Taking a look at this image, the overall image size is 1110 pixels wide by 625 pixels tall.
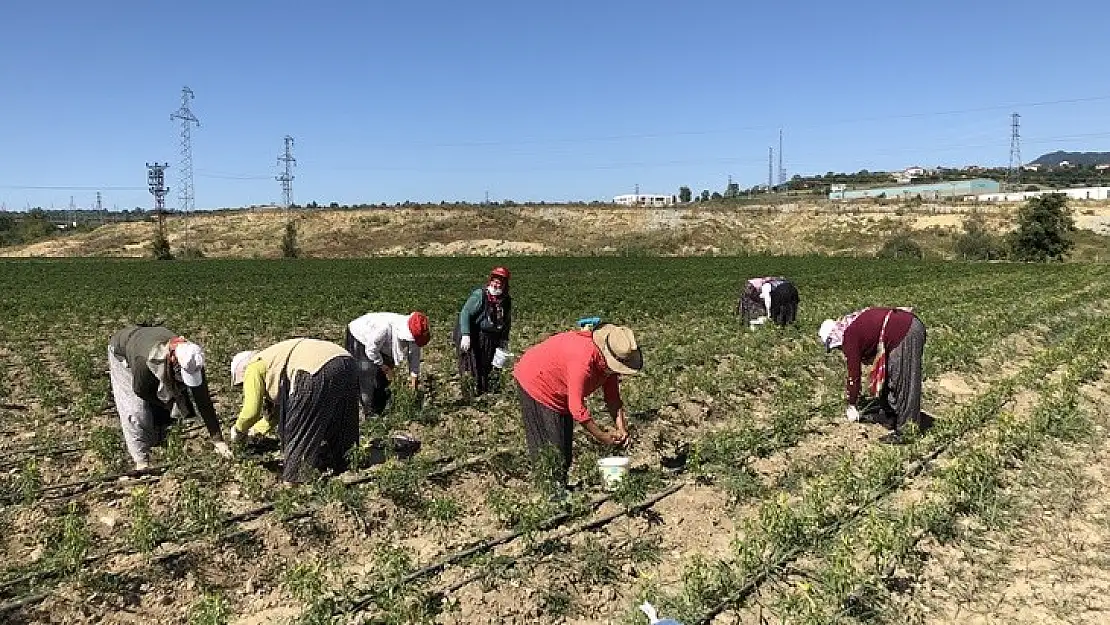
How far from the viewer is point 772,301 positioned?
14.7 m

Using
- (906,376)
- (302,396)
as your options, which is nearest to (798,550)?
(906,376)

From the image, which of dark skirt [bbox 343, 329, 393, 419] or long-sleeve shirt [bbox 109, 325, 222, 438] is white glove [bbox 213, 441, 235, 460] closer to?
long-sleeve shirt [bbox 109, 325, 222, 438]

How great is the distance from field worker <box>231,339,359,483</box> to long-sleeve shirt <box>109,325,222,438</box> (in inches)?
13.2

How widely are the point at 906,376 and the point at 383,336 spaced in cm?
485

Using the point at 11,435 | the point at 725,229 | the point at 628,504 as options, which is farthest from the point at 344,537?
the point at 725,229

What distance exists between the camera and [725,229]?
67438 millimetres

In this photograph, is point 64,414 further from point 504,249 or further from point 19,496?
point 504,249

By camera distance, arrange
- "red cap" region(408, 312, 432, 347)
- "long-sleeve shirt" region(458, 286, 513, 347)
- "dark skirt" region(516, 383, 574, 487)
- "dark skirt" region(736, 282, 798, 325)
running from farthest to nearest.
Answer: "dark skirt" region(736, 282, 798, 325), "long-sleeve shirt" region(458, 286, 513, 347), "red cap" region(408, 312, 432, 347), "dark skirt" region(516, 383, 574, 487)

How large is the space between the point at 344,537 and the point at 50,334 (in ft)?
43.8

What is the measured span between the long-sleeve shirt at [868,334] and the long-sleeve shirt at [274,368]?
15.2 feet

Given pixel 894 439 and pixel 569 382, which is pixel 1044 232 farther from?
pixel 569 382

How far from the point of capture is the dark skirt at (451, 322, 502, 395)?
356 inches

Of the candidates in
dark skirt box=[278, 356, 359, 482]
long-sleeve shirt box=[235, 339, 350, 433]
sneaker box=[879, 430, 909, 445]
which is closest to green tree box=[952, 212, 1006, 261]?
sneaker box=[879, 430, 909, 445]

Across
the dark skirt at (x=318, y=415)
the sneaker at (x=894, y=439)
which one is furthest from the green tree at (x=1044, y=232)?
the dark skirt at (x=318, y=415)
